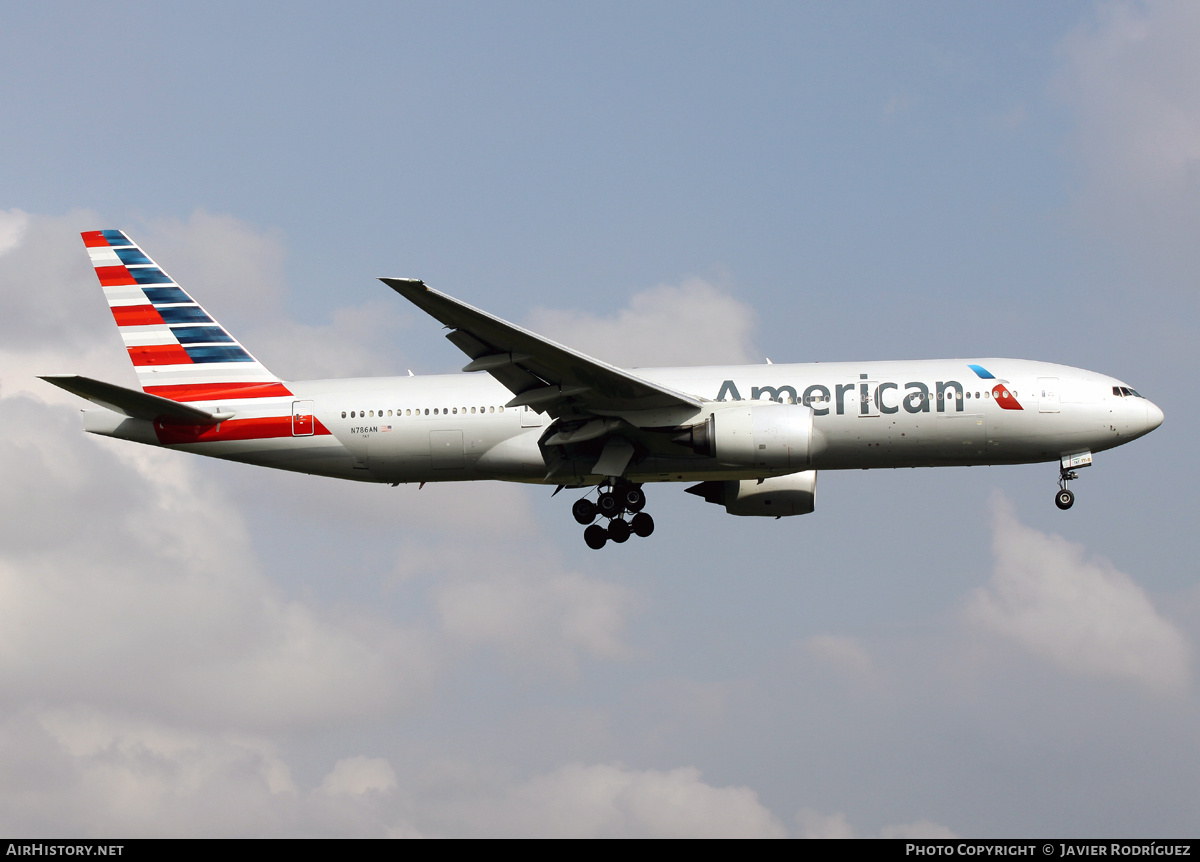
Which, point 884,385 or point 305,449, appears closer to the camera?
point 884,385

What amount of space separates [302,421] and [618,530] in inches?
330

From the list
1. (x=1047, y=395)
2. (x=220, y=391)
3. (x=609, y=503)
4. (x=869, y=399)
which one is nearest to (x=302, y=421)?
(x=220, y=391)

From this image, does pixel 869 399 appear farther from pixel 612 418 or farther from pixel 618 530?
pixel 618 530

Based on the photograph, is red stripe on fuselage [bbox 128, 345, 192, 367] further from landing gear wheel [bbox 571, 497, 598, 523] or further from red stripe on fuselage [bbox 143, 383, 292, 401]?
landing gear wheel [bbox 571, 497, 598, 523]

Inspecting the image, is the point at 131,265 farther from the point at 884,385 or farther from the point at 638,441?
the point at 884,385

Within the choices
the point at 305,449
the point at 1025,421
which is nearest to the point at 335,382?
the point at 305,449

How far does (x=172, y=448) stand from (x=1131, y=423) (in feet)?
77.1

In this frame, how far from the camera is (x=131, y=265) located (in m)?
35.5

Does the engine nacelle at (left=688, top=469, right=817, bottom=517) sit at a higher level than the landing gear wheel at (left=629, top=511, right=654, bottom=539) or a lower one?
higher

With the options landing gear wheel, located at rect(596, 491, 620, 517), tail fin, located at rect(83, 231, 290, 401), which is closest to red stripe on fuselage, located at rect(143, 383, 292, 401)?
tail fin, located at rect(83, 231, 290, 401)

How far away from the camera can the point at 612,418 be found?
1178 inches

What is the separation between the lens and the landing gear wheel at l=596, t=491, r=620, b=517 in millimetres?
31656

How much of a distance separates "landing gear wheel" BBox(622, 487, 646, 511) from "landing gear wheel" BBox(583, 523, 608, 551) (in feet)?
4.57
